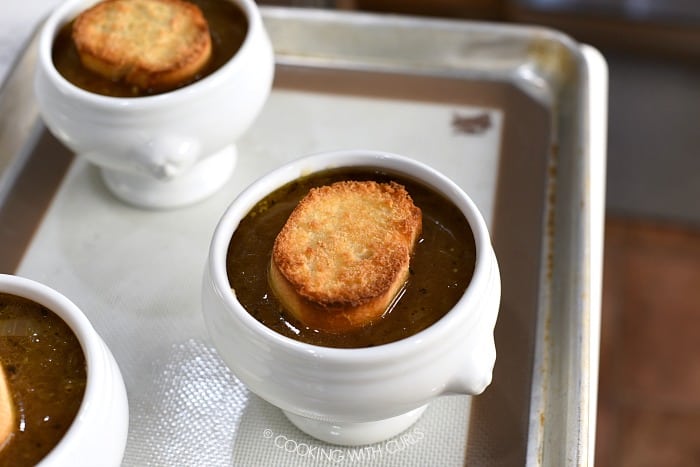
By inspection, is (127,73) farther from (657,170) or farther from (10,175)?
(657,170)

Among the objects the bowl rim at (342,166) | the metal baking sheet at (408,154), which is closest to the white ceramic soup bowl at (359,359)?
the bowl rim at (342,166)

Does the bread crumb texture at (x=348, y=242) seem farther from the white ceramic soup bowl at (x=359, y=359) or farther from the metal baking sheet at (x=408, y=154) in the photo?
the metal baking sheet at (x=408, y=154)

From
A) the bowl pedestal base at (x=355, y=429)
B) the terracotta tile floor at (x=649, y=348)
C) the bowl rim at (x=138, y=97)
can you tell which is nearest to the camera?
the bowl pedestal base at (x=355, y=429)

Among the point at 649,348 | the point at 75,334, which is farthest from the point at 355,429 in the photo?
the point at 649,348

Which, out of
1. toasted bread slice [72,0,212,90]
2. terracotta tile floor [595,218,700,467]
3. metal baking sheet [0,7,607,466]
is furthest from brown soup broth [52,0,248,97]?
terracotta tile floor [595,218,700,467]

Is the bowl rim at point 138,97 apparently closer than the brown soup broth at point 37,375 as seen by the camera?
No

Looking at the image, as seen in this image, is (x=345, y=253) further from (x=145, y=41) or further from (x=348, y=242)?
(x=145, y=41)

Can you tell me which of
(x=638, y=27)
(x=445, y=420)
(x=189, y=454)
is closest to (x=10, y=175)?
(x=189, y=454)
